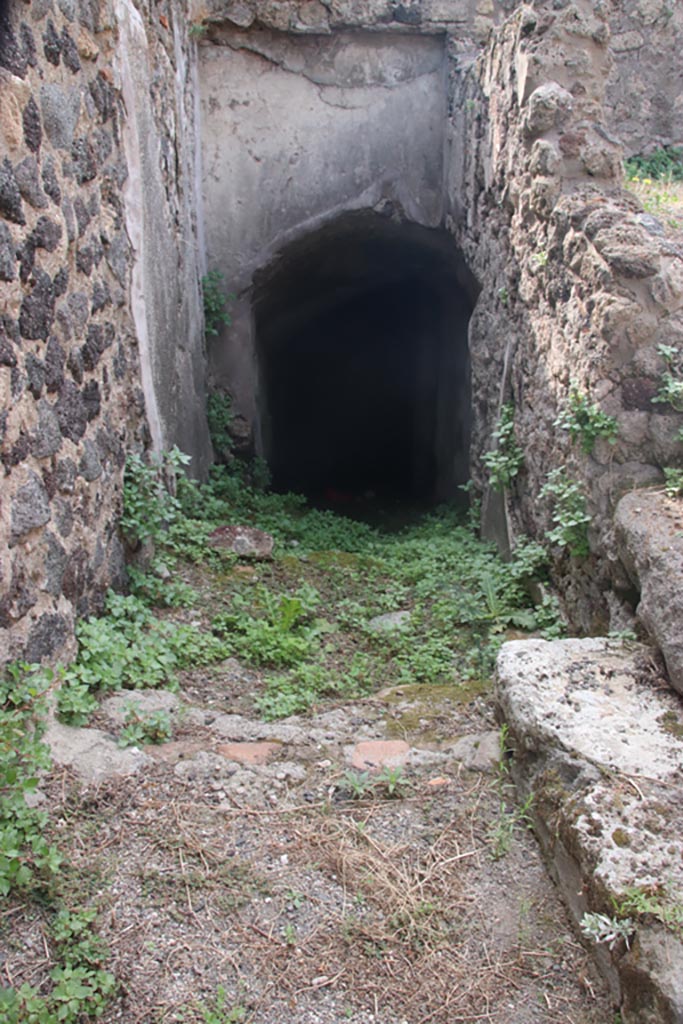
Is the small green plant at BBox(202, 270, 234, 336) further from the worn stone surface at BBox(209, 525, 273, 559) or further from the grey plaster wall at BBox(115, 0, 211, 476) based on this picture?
the worn stone surface at BBox(209, 525, 273, 559)

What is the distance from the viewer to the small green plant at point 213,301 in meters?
5.88

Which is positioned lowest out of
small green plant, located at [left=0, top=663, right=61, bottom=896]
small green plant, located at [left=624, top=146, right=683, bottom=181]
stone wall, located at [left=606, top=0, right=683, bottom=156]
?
small green plant, located at [left=0, top=663, right=61, bottom=896]

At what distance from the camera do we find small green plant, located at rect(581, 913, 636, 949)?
1728 millimetres

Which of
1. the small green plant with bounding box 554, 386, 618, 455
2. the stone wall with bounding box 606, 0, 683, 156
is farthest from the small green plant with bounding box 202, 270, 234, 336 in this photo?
the stone wall with bounding box 606, 0, 683, 156

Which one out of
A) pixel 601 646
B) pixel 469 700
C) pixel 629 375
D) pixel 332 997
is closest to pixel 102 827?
pixel 332 997

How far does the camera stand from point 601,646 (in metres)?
2.73

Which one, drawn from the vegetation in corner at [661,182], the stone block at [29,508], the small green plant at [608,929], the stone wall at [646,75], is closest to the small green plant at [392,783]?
the small green plant at [608,929]

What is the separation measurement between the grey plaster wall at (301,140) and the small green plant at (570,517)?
3400 millimetres

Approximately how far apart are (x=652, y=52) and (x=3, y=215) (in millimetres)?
7351

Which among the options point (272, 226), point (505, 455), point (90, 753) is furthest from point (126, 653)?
point (272, 226)

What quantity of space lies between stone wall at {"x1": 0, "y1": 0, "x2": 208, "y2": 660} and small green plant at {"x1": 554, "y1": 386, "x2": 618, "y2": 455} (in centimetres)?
193

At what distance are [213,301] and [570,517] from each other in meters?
3.54

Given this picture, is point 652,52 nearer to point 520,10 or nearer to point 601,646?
point 520,10

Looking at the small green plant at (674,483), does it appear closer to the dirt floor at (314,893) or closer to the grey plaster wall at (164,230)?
the dirt floor at (314,893)
